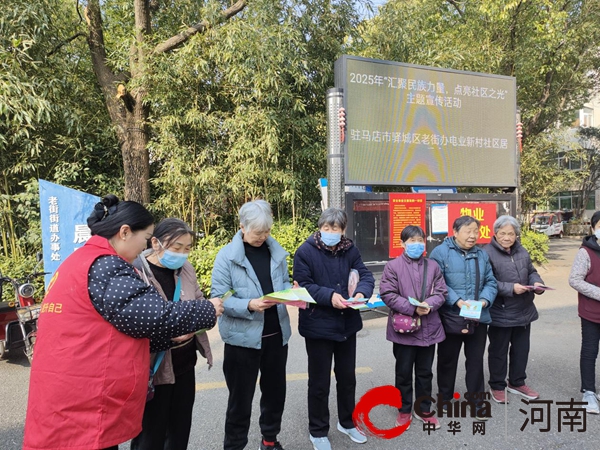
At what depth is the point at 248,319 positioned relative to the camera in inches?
92.7

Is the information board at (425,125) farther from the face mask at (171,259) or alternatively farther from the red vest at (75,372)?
the red vest at (75,372)

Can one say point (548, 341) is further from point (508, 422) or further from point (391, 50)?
point (391, 50)

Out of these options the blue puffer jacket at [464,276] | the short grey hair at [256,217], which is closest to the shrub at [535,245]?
the blue puffer jacket at [464,276]

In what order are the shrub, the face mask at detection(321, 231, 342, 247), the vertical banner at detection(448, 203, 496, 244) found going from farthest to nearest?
the shrub
the vertical banner at detection(448, 203, 496, 244)
the face mask at detection(321, 231, 342, 247)

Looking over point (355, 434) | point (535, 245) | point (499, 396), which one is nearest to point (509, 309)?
point (499, 396)

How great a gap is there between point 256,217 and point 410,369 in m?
1.62

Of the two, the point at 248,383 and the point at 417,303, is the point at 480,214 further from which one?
the point at 248,383

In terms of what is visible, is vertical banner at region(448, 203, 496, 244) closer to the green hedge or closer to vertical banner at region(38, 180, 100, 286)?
the green hedge

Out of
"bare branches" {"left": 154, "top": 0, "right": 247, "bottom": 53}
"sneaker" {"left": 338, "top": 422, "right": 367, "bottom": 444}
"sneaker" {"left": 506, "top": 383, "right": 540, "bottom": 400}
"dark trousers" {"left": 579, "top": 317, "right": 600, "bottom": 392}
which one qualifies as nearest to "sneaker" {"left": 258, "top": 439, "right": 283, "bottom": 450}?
"sneaker" {"left": 338, "top": 422, "right": 367, "bottom": 444}

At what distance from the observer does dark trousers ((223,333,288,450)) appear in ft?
7.80

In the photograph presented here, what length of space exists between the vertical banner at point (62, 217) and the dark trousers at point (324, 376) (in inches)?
156

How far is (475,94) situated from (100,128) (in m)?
6.40

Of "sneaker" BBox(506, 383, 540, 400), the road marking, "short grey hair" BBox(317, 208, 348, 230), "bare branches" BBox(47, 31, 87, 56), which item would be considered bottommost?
the road marking

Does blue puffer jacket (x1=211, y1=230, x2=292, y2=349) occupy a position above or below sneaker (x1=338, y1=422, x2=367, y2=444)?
above
